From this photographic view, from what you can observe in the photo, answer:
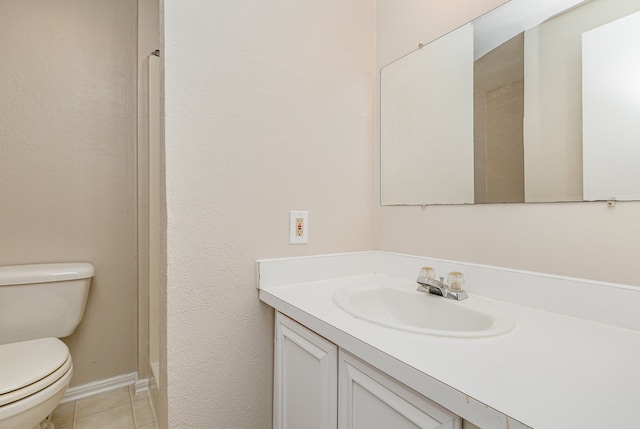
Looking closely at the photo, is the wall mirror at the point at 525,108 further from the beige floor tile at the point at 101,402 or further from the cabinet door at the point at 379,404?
the beige floor tile at the point at 101,402

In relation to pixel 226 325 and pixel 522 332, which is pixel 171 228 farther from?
pixel 522 332

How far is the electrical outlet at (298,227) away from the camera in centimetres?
106

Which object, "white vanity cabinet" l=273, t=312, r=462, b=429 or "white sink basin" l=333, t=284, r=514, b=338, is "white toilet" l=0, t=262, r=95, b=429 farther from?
"white sink basin" l=333, t=284, r=514, b=338

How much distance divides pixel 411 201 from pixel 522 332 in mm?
584

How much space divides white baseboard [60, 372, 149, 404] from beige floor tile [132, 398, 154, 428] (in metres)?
0.09

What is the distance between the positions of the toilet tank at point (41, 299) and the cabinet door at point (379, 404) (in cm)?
134

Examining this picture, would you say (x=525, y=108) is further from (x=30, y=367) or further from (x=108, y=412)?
(x=108, y=412)

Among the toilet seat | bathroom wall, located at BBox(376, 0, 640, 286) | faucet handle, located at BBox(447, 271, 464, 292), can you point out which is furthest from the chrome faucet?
the toilet seat

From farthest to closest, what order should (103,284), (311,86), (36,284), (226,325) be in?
(103,284), (36,284), (311,86), (226,325)

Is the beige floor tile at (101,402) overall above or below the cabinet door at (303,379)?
below

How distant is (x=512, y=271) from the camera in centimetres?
84

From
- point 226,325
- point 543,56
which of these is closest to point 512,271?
point 543,56

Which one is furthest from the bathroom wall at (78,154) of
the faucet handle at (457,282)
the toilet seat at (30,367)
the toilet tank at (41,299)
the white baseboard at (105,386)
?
the faucet handle at (457,282)

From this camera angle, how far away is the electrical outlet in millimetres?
1058
